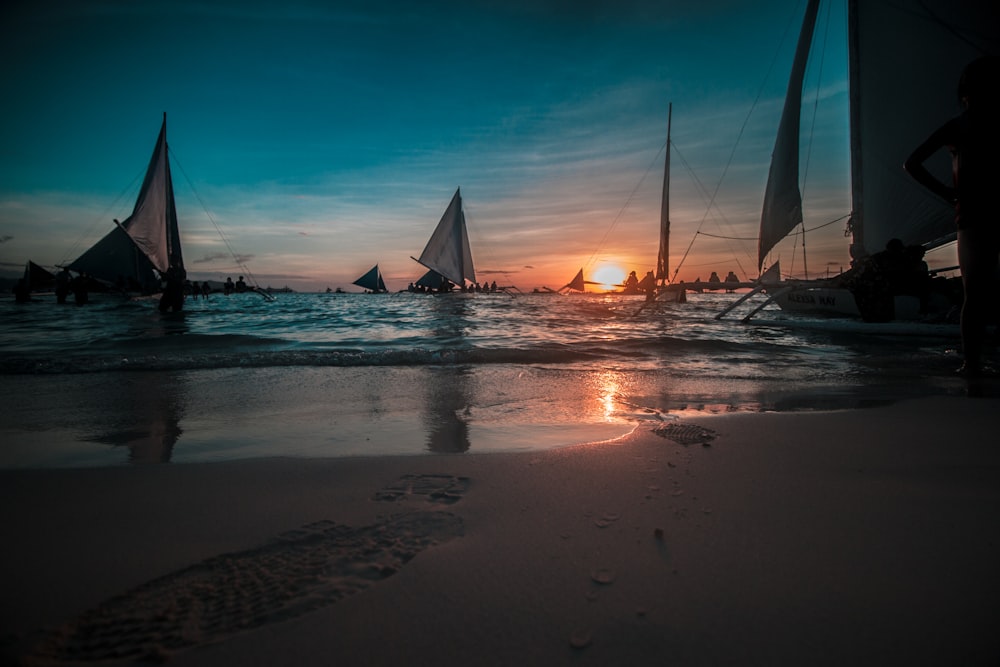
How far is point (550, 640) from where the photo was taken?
775 mm

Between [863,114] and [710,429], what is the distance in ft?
39.2

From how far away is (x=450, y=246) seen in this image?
4944cm

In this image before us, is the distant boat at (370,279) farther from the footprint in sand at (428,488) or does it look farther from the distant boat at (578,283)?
the footprint in sand at (428,488)

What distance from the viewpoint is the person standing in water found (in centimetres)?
300

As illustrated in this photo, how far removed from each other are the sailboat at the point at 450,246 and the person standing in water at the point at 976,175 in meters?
45.7

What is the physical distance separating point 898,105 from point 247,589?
12.8 meters

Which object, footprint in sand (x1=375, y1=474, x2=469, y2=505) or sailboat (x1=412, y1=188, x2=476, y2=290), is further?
sailboat (x1=412, y1=188, x2=476, y2=290)

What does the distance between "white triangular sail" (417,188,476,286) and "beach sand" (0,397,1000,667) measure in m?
47.3

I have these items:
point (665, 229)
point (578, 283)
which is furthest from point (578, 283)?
point (665, 229)

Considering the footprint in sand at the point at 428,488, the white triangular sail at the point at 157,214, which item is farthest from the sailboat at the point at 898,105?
the white triangular sail at the point at 157,214

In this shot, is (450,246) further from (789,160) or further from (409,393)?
(409,393)

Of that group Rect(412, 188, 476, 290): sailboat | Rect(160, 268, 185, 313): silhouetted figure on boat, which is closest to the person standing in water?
Rect(160, 268, 185, 313): silhouetted figure on boat

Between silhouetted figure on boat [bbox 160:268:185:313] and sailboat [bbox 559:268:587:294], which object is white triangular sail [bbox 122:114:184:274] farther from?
sailboat [bbox 559:268:587:294]

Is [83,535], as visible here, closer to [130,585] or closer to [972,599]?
[130,585]
